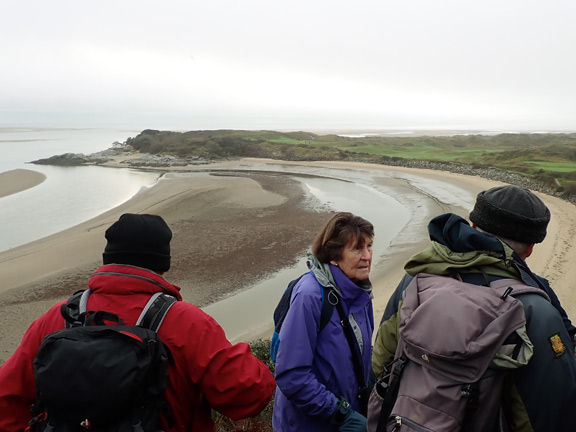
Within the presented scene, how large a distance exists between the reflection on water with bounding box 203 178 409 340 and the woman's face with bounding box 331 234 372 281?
5774 millimetres

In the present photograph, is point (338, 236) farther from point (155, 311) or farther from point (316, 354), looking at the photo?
point (155, 311)

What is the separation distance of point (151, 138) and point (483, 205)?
58.7 metres

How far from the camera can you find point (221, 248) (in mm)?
12984

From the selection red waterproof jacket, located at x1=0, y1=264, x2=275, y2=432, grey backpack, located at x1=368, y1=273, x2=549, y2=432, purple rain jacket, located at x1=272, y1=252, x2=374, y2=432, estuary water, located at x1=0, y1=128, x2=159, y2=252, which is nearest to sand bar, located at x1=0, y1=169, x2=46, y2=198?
estuary water, located at x1=0, y1=128, x2=159, y2=252

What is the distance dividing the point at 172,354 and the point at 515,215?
159 centimetres

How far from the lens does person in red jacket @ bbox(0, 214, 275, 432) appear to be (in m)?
1.67

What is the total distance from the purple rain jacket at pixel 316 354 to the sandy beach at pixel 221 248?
5.41 m

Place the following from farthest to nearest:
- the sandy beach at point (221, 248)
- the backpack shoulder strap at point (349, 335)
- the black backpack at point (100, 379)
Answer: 1. the sandy beach at point (221, 248)
2. the backpack shoulder strap at point (349, 335)
3. the black backpack at point (100, 379)

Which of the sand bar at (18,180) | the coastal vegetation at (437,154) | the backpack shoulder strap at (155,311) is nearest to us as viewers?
the backpack shoulder strap at (155,311)

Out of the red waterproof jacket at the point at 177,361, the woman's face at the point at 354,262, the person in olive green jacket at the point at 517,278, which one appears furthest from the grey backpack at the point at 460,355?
the woman's face at the point at 354,262

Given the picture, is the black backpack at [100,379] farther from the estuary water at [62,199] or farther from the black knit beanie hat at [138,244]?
the estuary water at [62,199]

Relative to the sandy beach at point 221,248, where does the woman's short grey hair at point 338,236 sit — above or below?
above

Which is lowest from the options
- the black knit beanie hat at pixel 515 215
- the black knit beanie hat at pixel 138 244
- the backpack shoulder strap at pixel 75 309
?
the backpack shoulder strap at pixel 75 309

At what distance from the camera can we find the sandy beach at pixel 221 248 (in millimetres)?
9500
